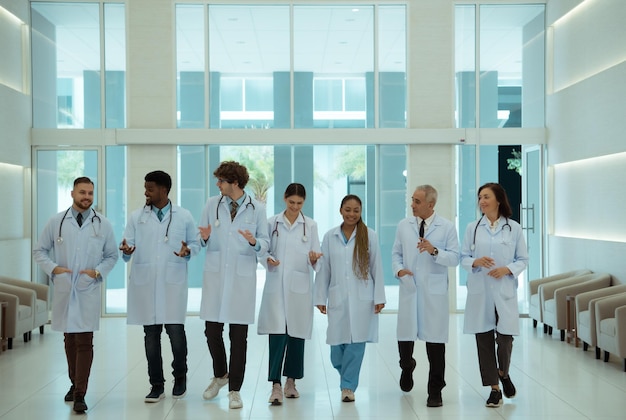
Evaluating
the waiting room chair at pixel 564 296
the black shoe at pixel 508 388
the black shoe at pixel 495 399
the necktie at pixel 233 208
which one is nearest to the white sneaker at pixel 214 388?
the necktie at pixel 233 208

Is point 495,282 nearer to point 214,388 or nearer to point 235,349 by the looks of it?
point 235,349

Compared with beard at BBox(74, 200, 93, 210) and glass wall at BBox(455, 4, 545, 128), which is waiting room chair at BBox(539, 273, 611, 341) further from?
beard at BBox(74, 200, 93, 210)

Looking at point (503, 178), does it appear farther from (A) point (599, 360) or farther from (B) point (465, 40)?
(A) point (599, 360)

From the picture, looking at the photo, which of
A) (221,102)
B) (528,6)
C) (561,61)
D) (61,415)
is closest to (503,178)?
(561,61)

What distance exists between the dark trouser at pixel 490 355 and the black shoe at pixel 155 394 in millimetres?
2541

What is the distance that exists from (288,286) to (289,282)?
33 mm

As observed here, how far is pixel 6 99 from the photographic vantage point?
11.7 m

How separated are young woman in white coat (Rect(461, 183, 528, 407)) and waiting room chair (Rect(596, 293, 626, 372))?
1.91 metres

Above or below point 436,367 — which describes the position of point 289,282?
above

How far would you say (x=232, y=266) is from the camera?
6.33m

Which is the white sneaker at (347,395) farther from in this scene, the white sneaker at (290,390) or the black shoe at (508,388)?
the black shoe at (508,388)

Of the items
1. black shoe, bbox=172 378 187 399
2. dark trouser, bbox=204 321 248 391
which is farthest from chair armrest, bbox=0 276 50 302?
dark trouser, bbox=204 321 248 391

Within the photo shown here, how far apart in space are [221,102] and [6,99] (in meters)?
3.21

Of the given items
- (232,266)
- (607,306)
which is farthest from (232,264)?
(607,306)
